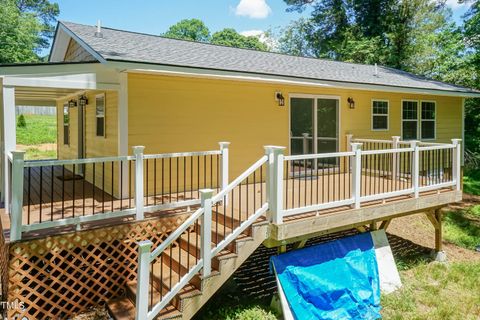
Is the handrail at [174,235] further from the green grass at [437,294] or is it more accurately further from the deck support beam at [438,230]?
the deck support beam at [438,230]

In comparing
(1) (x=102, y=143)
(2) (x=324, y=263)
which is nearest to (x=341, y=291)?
(2) (x=324, y=263)

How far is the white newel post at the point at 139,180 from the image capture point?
17.0 feet

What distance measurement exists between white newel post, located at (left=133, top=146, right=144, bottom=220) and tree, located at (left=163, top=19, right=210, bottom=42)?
164ft

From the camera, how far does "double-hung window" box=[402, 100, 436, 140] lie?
1149 cm

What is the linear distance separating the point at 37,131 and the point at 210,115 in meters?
19.7

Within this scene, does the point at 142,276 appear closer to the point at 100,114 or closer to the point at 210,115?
the point at 210,115

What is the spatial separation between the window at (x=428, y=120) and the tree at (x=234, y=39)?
36.5 metres

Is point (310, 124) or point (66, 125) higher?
point (66, 125)

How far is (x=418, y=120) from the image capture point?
1178 cm

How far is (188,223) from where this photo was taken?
4.25 metres

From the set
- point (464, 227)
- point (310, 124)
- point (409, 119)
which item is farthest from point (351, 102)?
point (464, 227)

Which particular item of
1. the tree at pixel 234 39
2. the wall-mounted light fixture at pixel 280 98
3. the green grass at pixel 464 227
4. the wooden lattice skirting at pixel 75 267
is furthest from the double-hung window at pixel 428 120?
the tree at pixel 234 39

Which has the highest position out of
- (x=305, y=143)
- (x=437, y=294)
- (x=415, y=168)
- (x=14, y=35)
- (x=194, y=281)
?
(x=14, y=35)

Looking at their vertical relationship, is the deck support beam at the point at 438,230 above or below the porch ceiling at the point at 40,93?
below
